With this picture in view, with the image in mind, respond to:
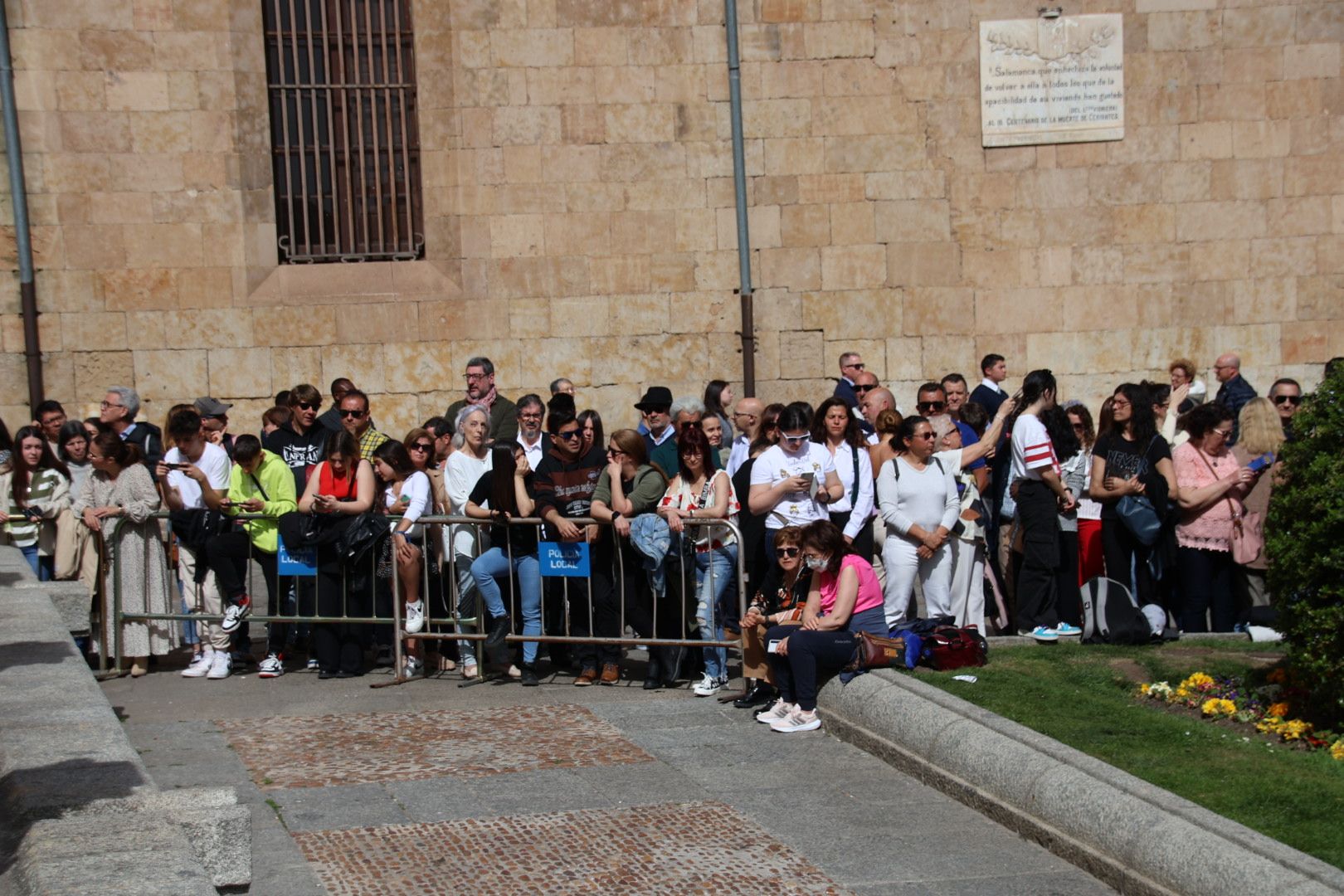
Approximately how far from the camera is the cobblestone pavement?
5.93 meters

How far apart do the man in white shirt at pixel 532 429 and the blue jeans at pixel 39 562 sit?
3.41m

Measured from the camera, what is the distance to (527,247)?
14.4m

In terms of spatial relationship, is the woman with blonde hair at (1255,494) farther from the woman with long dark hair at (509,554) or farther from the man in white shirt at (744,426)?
the woman with long dark hair at (509,554)

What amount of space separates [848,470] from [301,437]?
422 centimetres

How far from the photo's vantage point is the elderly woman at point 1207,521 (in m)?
9.69

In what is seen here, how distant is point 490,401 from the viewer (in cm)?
1222

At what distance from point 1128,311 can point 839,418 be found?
6.29m

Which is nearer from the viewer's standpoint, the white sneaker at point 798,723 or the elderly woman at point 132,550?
the white sneaker at point 798,723

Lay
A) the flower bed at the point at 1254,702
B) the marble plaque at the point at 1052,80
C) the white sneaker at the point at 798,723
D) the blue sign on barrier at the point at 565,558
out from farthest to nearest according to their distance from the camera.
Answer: the marble plaque at the point at 1052,80
the blue sign on barrier at the point at 565,558
the white sneaker at the point at 798,723
the flower bed at the point at 1254,702

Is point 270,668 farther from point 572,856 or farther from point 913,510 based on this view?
point 572,856

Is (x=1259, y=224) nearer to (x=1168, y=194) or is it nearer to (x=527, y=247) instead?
(x=1168, y=194)

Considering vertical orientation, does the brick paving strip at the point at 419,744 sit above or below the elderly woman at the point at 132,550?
below

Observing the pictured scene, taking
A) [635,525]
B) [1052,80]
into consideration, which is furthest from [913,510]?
[1052,80]

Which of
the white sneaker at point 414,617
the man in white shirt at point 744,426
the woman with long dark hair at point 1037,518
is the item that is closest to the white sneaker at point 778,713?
the woman with long dark hair at point 1037,518
